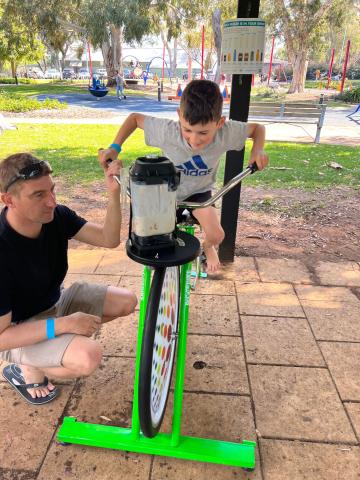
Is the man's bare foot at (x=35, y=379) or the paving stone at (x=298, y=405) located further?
the man's bare foot at (x=35, y=379)

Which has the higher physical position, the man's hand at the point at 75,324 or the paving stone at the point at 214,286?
the man's hand at the point at 75,324

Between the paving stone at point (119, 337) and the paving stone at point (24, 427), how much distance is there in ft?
1.16

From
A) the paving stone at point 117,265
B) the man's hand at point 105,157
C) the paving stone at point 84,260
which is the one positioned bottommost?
the paving stone at point 84,260

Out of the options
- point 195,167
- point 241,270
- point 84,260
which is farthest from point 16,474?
point 241,270

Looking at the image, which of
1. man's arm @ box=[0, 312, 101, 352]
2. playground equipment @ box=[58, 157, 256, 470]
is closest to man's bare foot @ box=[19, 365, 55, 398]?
playground equipment @ box=[58, 157, 256, 470]

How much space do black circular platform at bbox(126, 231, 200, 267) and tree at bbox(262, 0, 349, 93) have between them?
25726mm

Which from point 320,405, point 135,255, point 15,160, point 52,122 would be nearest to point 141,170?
point 135,255

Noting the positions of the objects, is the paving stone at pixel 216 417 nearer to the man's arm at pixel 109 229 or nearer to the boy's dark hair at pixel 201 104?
the man's arm at pixel 109 229

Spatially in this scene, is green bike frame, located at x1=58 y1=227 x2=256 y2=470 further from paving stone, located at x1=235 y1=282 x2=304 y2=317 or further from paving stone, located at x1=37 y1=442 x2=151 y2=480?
paving stone, located at x1=235 y1=282 x2=304 y2=317

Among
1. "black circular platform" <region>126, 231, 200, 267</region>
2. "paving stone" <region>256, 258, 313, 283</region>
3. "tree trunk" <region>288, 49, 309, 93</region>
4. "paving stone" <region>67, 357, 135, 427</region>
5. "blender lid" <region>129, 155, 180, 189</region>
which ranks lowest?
"paving stone" <region>67, 357, 135, 427</region>

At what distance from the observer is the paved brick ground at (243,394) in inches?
63.4

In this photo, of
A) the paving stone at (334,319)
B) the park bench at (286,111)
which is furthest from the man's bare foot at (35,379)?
the park bench at (286,111)

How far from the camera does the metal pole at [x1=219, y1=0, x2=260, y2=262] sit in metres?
2.64

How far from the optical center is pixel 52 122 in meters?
10.6
